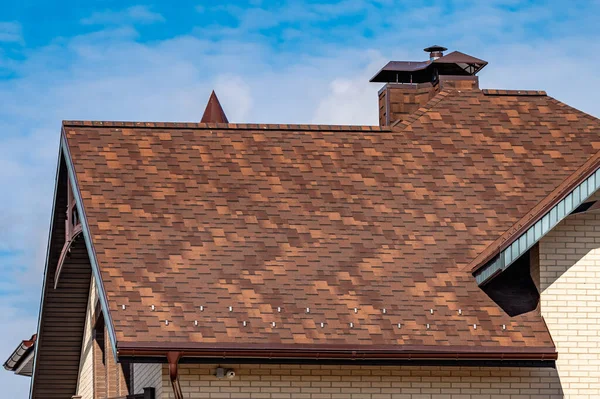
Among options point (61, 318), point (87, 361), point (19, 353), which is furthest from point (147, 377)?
point (19, 353)

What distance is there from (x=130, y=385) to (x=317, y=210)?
3.92 metres

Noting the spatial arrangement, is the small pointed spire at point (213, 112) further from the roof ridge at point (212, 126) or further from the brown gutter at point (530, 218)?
the brown gutter at point (530, 218)

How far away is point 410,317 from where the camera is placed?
60.2 feet

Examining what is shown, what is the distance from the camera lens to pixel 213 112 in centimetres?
2916

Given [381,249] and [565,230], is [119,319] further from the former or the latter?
[565,230]

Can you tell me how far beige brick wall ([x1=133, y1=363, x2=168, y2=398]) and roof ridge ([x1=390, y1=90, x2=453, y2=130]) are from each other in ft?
20.1

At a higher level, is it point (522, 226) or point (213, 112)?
point (213, 112)

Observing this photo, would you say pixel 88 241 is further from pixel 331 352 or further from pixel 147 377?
pixel 331 352

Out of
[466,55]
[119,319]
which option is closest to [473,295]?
[119,319]

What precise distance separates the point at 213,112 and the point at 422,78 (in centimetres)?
539

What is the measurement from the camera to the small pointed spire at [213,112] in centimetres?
2897

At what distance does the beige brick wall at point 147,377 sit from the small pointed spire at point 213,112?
32.1ft

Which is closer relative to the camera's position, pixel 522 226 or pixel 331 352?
pixel 331 352

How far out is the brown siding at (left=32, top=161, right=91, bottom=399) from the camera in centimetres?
2312
